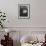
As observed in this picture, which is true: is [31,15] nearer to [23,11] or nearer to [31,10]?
[31,10]

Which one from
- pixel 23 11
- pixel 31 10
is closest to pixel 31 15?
pixel 31 10

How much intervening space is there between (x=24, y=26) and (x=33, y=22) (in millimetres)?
264

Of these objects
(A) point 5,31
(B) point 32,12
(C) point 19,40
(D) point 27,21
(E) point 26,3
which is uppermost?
(E) point 26,3

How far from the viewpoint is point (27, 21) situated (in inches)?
146

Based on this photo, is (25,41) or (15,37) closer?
(25,41)

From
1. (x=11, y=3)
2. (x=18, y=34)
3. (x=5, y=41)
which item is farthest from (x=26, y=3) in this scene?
(x=5, y=41)

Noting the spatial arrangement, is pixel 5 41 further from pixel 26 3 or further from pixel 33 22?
pixel 26 3

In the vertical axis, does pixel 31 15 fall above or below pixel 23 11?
below

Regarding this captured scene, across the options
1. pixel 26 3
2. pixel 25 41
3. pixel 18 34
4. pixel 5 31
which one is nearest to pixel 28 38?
pixel 25 41

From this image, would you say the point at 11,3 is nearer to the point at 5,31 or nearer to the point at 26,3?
the point at 26,3

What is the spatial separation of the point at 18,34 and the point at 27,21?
0.43 meters

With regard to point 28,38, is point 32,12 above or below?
above

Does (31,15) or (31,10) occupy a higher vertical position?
(31,10)

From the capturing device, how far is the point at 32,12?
3682mm
